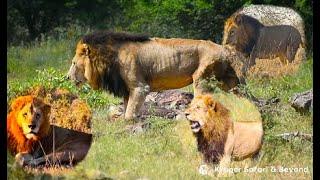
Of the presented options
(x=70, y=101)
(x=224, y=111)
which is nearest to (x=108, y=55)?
(x=70, y=101)

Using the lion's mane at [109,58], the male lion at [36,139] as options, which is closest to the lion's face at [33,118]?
the male lion at [36,139]

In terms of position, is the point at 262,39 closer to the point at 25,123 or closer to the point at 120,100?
the point at 120,100

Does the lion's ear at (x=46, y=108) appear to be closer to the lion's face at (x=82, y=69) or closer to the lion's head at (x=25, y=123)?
the lion's head at (x=25, y=123)

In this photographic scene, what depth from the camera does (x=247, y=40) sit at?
7652mm

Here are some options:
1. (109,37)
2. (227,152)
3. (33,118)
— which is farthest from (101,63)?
(227,152)

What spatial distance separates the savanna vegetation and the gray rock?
0.14 feet

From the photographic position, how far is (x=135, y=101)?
7301 mm

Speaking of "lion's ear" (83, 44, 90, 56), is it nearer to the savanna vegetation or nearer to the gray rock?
the savanna vegetation

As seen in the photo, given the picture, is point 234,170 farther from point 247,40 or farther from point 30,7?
point 30,7

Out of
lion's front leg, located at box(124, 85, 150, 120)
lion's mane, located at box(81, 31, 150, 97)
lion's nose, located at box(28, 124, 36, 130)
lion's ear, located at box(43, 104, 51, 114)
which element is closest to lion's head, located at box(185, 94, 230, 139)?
lion's front leg, located at box(124, 85, 150, 120)

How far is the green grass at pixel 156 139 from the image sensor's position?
7.00 metres

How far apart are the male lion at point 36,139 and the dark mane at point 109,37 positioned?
619 mm

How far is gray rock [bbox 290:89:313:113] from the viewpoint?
7.36 meters

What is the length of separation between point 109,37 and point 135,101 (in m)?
0.51
